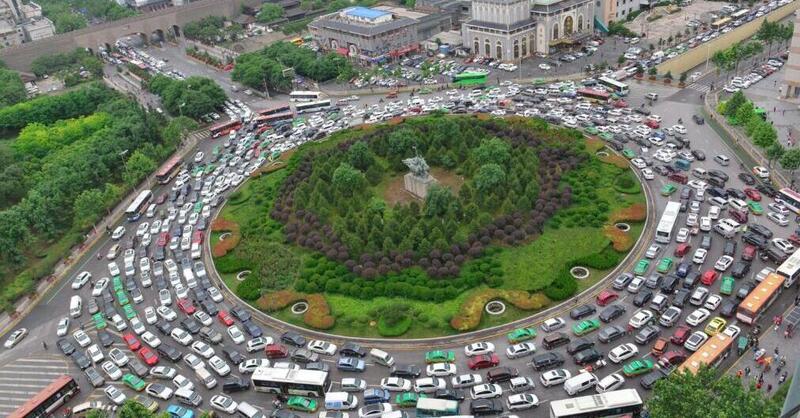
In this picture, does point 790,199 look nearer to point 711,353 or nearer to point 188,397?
point 711,353

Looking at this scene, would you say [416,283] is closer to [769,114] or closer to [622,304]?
[622,304]

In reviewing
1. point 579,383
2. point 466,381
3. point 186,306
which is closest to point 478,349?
point 466,381

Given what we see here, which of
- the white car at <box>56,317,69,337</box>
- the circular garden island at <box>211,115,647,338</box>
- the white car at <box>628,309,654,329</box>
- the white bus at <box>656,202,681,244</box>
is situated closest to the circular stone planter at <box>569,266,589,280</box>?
the circular garden island at <box>211,115,647,338</box>

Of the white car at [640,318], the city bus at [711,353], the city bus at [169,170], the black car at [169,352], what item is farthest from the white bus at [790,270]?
the city bus at [169,170]

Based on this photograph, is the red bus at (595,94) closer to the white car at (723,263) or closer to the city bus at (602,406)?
the white car at (723,263)

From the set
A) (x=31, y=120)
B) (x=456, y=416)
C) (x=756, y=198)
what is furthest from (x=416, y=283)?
(x=31, y=120)
